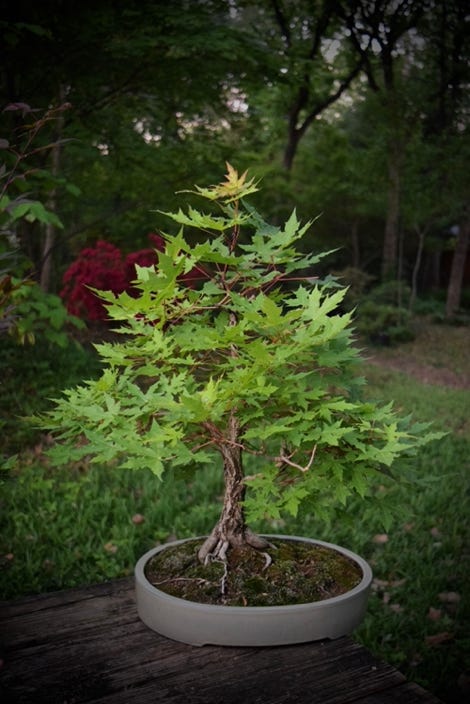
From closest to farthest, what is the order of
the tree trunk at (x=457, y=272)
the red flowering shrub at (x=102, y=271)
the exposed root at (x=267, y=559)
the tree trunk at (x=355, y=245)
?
1. the exposed root at (x=267, y=559)
2. the red flowering shrub at (x=102, y=271)
3. the tree trunk at (x=457, y=272)
4. the tree trunk at (x=355, y=245)

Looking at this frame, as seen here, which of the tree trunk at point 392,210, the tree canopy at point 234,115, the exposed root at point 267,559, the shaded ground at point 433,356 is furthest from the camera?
the tree trunk at point 392,210

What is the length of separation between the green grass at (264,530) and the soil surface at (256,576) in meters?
0.23

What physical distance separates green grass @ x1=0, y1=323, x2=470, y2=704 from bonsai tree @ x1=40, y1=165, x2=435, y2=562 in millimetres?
306

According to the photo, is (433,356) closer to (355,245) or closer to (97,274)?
(97,274)

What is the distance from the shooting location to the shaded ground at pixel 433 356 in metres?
8.62

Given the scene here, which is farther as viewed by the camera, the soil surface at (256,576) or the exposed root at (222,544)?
the exposed root at (222,544)

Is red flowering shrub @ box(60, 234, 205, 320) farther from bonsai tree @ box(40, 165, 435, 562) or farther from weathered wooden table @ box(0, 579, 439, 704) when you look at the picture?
weathered wooden table @ box(0, 579, 439, 704)

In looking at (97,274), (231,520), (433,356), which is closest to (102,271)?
(97,274)

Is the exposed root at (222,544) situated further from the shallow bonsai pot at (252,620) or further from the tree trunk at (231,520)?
the shallow bonsai pot at (252,620)

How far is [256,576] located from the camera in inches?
68.7

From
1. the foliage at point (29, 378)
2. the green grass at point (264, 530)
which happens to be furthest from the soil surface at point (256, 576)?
the foliage at point (29, 378)

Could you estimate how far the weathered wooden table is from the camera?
55.3 inches

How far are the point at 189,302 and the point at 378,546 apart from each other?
2333mm

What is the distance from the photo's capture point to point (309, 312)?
1606mm
